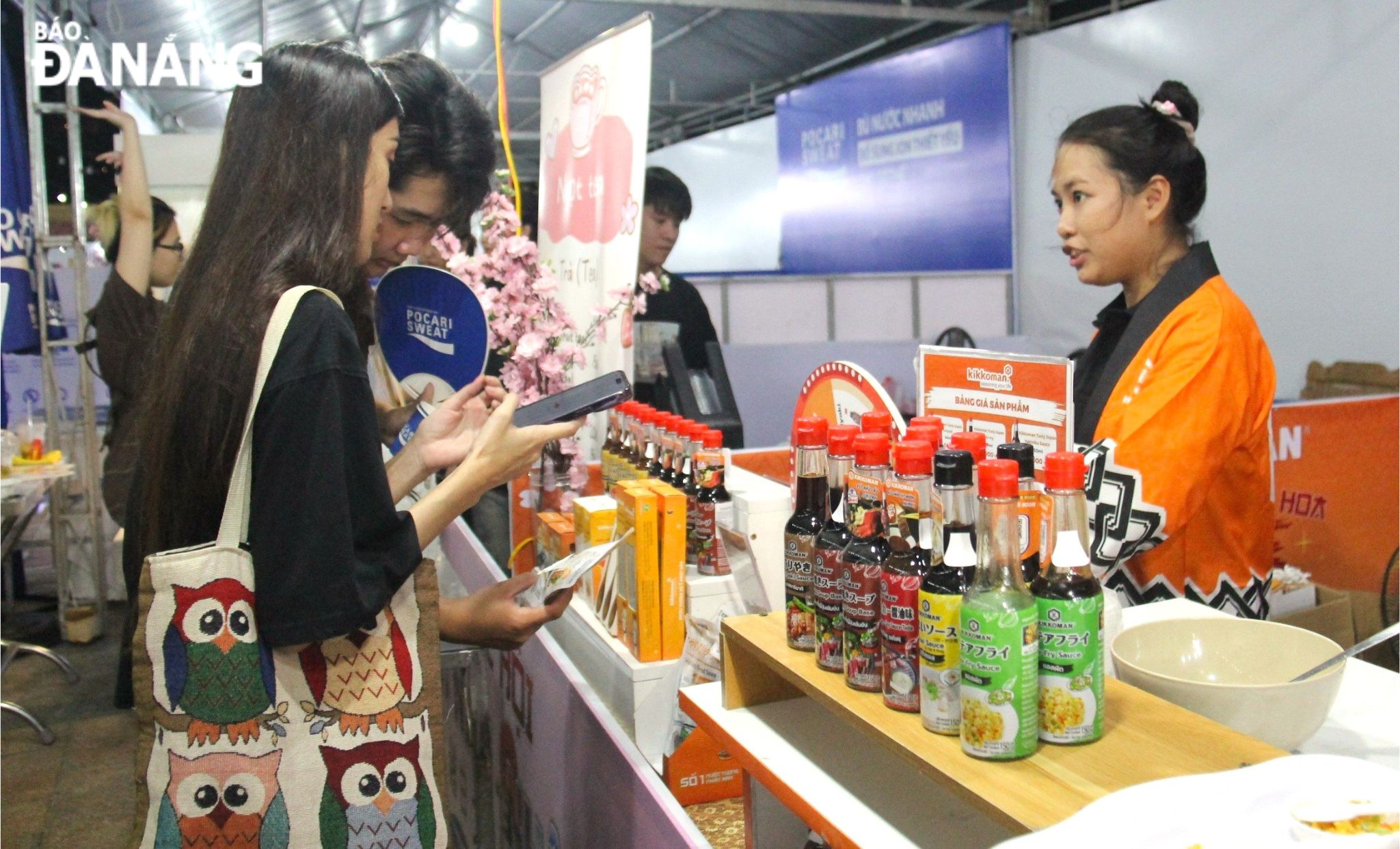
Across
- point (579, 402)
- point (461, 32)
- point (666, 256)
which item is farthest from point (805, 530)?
point (461, 32)

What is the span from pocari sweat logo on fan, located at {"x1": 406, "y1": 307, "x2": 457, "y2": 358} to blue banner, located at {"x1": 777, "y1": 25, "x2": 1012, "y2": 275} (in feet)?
23.4

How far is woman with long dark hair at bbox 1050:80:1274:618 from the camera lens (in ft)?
5.47

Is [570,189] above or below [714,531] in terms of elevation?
above

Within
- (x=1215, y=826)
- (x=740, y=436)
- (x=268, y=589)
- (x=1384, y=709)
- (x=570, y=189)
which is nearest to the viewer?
(x=1215, y=826)

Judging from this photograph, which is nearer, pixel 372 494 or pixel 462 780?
pixel 372 494

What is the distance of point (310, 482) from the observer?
44.9 inches

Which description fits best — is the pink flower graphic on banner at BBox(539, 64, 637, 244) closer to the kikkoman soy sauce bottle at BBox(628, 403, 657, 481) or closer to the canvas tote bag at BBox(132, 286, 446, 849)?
the kikkoman soy sauce bottle at BBox(628, 403, 657, 481)

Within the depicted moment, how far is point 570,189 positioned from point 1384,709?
2433mm

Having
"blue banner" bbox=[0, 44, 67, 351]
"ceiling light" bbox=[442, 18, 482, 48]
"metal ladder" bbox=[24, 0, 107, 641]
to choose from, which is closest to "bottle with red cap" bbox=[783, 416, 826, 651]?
"metal ladder" bbox=[24, 0, 107, 641]

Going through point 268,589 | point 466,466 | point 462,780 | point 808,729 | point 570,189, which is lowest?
point 462,780

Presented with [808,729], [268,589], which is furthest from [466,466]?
[808,729]

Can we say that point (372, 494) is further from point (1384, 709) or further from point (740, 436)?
point (740, 436)

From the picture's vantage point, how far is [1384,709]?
4.16ft

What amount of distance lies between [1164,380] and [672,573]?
34.4 inches
